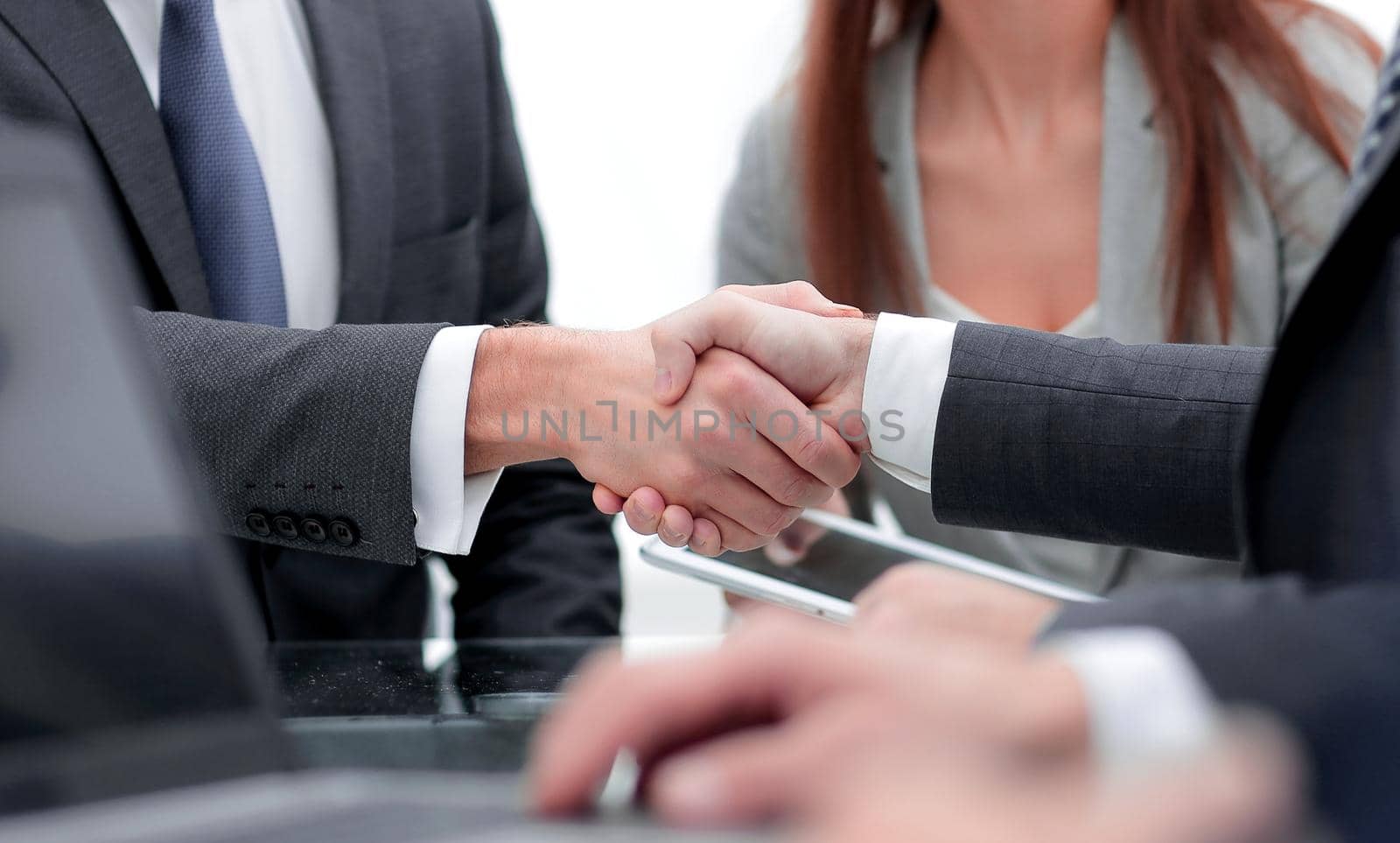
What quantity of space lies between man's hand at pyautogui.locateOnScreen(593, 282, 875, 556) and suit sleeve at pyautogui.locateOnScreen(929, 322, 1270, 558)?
11cm

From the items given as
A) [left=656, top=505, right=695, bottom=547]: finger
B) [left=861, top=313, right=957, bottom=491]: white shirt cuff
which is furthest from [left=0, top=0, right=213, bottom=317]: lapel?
[left=861, top=313, right=957, bottom=491]: white shirt cuff

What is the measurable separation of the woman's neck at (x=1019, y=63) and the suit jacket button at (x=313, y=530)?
2.79ft

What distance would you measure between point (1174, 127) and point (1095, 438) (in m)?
0.55

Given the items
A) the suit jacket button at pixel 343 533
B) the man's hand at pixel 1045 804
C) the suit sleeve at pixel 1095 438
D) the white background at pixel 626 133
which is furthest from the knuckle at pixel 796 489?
the white background at pixel 626 133

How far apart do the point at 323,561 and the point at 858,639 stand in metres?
0.85

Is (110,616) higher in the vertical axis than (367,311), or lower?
higher

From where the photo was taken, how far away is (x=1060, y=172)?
1271 mm

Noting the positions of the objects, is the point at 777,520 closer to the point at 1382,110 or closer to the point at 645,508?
the point at 645,508

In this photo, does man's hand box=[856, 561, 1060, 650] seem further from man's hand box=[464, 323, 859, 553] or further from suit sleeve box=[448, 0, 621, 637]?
suit sleeve box=[448, 0, 621, 637]

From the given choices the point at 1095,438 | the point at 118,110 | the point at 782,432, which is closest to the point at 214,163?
the point at 118,110

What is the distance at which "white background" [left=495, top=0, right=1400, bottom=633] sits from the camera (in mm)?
1912

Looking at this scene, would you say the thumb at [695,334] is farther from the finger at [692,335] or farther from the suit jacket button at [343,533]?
the suit jacket button at [343,533]

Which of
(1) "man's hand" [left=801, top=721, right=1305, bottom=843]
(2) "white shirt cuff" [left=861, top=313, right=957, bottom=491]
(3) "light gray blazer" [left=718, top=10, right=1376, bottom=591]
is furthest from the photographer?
(3) "light gray blazer" [left=718, top=10, right=1376, bottom=591]

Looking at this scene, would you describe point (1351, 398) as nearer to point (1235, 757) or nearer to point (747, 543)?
point (1235, 757)
